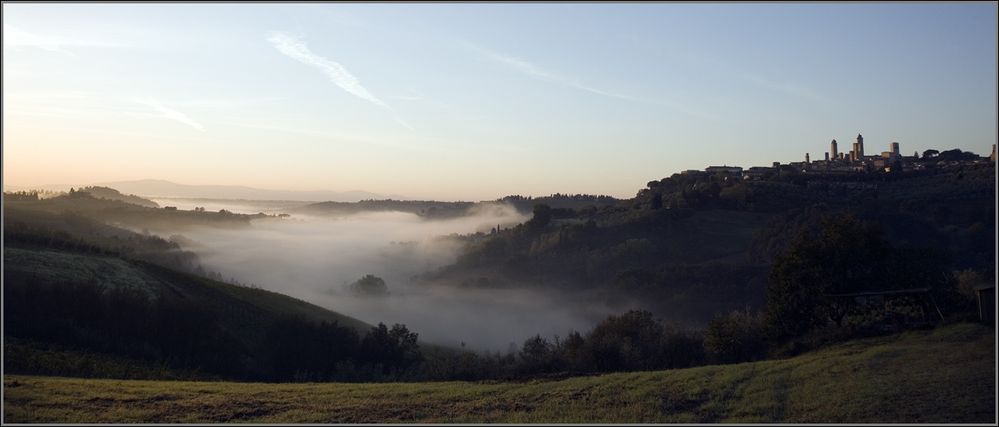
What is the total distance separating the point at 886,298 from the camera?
2748 cm

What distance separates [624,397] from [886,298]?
1525cm

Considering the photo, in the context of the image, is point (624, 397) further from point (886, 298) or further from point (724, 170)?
point (724, 170)

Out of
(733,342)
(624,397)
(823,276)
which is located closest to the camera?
(624,397)

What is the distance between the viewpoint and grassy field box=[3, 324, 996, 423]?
49.4 ft

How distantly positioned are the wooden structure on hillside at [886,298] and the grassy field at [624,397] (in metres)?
4.82

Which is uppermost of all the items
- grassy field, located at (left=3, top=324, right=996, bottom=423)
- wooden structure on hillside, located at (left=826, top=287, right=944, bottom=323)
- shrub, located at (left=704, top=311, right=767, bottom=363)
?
wooden structure on hillside, located at (left=826, top=287, right=944, bottom=323)

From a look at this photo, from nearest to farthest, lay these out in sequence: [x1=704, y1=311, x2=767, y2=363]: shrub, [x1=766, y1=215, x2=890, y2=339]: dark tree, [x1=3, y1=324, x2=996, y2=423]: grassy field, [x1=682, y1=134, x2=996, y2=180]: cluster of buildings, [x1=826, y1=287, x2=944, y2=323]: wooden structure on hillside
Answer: [x1=3, y1=324, x2=996, y2=423]: grassy field
[x1=826, y1=287, x2=944, y2=323]: wooden structure on hillside
[x1=704, y1=311, x2=767, y2=363]: shrub
[x1=766, y1=215, x2=890, y2=339]: dark tree
[x1=682, y1=134, x2=996, y2=180]: cluster of buildings

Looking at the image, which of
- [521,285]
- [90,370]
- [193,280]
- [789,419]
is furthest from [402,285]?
[789,419]

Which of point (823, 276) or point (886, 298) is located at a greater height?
point (823, 276)

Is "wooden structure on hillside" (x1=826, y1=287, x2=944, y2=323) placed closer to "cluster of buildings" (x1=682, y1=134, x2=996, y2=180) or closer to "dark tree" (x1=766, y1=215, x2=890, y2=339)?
"dark tree" (x1=766, y1=215, x2=890, y2=339)

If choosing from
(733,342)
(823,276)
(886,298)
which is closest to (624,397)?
(733,342)

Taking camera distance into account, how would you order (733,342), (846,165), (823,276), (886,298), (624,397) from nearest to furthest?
(624,397), (886,298), (733,342), (823,276), (846,165)

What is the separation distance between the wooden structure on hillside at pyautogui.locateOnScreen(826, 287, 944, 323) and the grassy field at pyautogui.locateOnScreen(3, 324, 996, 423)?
4822mm

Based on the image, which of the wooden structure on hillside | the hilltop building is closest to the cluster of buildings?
the hilltop building
